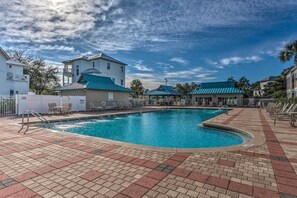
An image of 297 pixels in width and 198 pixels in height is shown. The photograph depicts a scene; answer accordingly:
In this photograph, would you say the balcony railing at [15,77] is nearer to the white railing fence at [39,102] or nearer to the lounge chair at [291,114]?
the white railing fence at [39,102]

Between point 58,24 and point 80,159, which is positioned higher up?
point 58,24

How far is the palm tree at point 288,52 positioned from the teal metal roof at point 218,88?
36.2 feet

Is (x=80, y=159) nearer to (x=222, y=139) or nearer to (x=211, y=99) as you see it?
Result: (x=222, y=139)

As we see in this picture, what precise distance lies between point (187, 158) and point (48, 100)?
1433cm

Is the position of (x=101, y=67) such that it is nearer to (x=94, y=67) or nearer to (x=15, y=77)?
(x=94, y=67)

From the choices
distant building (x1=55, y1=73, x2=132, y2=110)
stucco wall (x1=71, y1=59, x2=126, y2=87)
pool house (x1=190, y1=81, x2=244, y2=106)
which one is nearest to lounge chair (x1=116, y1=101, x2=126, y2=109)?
distant building (x1=55, y1=73, x2=132, y2=110)

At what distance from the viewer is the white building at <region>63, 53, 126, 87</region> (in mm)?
31484

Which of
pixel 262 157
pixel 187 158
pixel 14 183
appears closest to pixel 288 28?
pixel 262 157

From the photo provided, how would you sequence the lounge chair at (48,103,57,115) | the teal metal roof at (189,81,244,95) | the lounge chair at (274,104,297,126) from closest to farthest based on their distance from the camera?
the lounge chair at (274,104,297,126) → the lounge chair at (48,103,57,115) → the teal metal roof at (189,81,244,95)

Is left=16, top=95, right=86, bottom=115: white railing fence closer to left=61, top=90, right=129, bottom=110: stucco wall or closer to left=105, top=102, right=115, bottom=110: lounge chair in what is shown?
left=61, top=90, right=129, bottom=110: stucco wall

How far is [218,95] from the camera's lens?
1198 inches

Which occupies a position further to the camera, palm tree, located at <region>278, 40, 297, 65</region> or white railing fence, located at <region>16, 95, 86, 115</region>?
palm tree, located at <region>278, 40, 297, 65</region>

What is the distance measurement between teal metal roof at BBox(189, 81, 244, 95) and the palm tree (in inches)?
435

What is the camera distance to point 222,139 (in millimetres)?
7559
